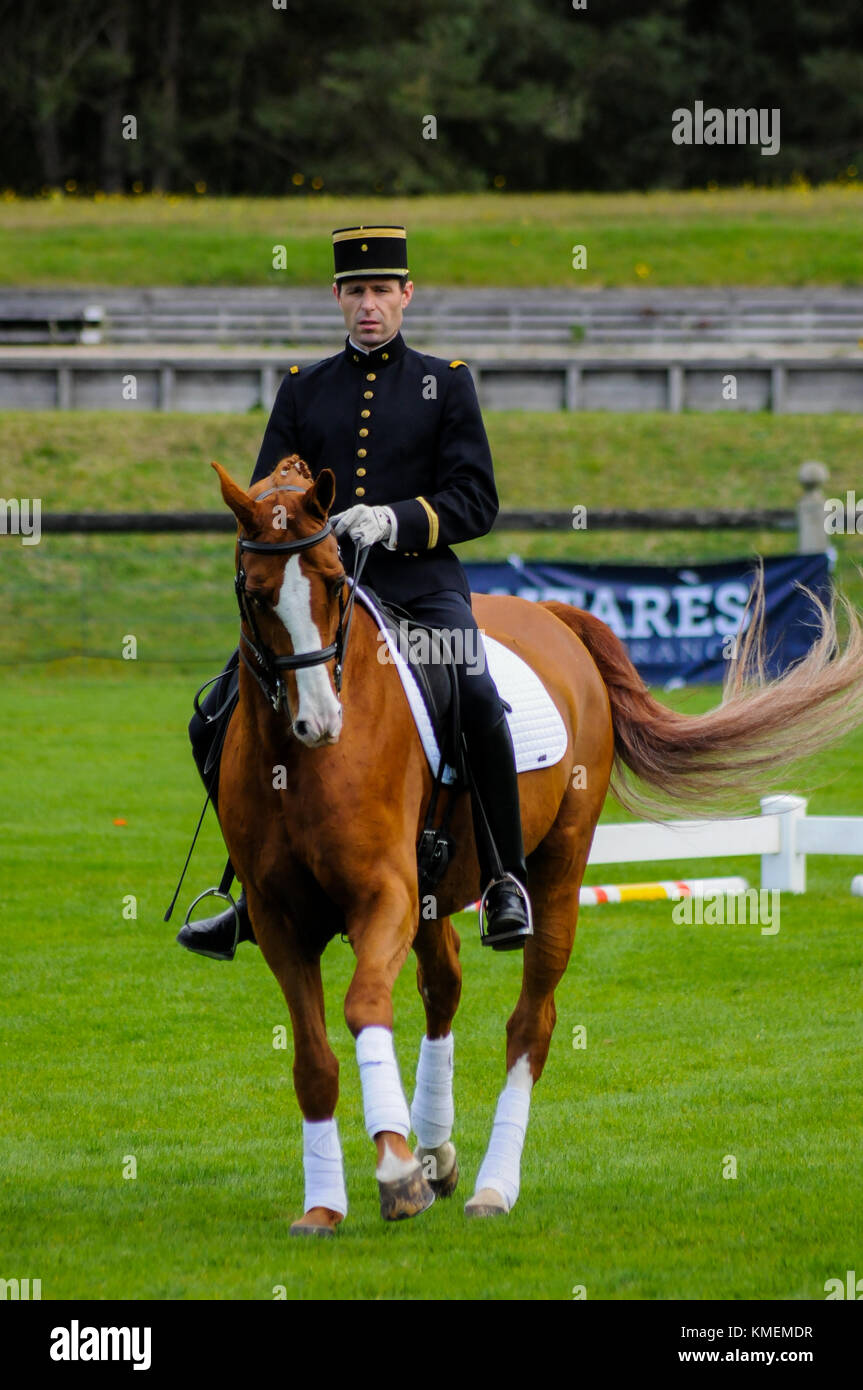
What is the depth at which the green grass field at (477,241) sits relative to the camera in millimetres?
39938

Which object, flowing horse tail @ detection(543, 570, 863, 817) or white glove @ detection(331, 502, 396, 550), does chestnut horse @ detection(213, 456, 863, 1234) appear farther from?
flowing horse tail @ detection(543, 570, 863, 817)

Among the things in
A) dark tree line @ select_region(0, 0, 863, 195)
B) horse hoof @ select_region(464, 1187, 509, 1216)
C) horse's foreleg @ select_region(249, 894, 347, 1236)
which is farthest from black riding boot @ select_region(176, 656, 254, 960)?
dark tree line @ select_region(0, 0, 863, 195)

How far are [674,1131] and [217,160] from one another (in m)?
55.8

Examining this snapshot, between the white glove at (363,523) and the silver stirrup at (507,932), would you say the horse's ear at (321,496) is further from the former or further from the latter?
the silver stirrup at (507,932)

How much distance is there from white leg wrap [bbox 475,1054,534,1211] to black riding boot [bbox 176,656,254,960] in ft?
3.27

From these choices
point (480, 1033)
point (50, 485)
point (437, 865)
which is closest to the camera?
point (437, 865)

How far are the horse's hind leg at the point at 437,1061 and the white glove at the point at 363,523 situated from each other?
4.67ft

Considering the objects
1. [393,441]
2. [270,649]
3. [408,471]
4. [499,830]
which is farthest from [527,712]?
[270,649]

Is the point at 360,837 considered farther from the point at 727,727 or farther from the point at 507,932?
the point at 727,727
